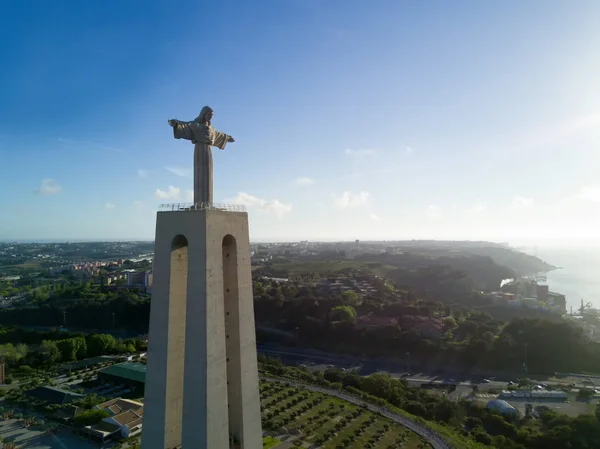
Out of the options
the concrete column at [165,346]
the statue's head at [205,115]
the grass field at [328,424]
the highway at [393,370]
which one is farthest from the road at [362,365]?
the statue's head at [205,115]

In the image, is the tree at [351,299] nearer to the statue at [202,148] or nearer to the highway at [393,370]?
the highway at [393,370]

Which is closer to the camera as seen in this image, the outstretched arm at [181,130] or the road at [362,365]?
the outstretched arm at [181,130]

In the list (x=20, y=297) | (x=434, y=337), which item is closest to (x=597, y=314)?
(x=434, y=337)

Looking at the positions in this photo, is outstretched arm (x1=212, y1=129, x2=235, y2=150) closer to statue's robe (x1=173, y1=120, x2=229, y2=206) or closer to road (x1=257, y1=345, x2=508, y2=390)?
statue's robe (x1=173, y1=120, x2=229, y2=206)

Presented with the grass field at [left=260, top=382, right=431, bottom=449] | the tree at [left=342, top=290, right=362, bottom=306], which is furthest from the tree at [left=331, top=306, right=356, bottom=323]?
the grass field at [left=260, top=382, right=431, bottom=449]

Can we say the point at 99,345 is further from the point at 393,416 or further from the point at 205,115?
the point at 205,115
